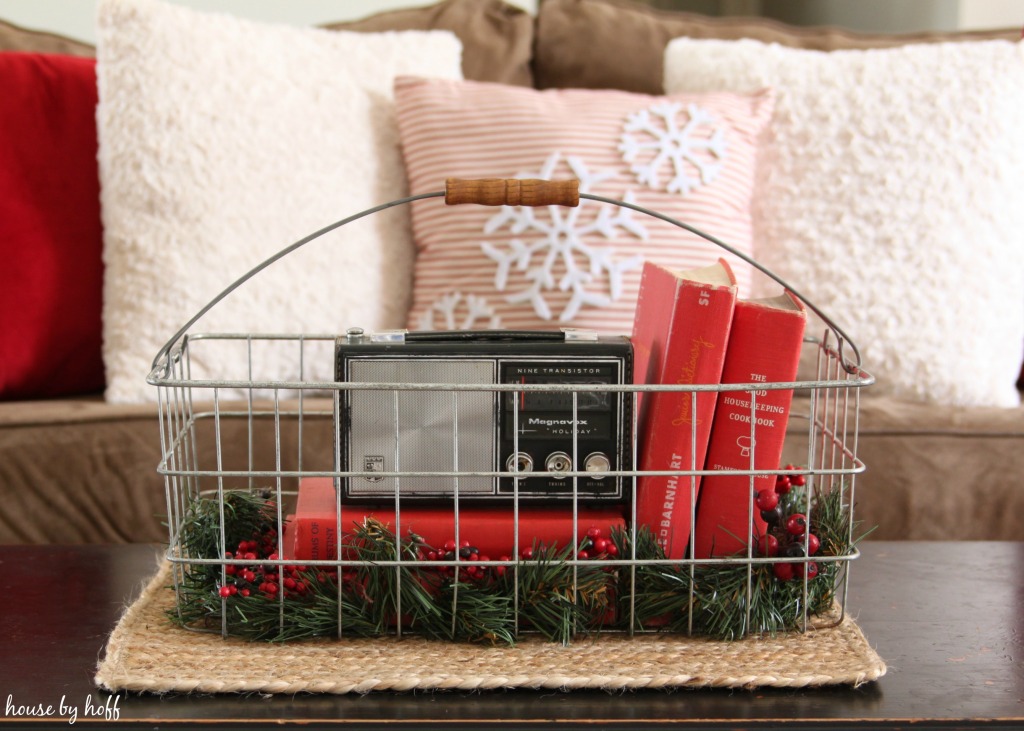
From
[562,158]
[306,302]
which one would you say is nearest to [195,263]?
[306,302]

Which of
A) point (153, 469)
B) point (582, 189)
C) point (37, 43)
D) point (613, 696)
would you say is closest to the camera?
point (613, 696)

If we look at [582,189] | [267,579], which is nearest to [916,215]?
[582,189]

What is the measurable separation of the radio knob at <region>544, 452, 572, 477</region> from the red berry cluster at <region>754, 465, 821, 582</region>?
136 millimetres

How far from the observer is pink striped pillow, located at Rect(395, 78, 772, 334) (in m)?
1.40

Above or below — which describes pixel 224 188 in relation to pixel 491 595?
above

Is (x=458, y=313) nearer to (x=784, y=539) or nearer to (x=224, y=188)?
(x=224, y=188)

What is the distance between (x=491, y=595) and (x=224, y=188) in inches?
37.1

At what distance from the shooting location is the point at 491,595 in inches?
26.0

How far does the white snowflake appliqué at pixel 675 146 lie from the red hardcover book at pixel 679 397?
0.72 metres

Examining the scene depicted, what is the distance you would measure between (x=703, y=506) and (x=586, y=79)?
1167 mm

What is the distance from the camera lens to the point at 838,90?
1496 mm

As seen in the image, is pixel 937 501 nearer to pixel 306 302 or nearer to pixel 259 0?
pixel 306 302

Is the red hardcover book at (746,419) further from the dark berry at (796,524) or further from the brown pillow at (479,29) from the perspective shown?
the brown pillow at (479,29)

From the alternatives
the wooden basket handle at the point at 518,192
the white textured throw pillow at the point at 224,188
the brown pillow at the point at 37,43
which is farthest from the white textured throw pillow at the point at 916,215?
the brown pillow at the point at 37,43
